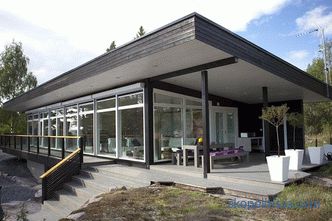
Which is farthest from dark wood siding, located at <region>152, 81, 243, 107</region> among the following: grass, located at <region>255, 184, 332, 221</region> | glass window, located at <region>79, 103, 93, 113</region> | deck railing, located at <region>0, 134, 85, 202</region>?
grass, located at <region>255, 184, 332, 221</region>

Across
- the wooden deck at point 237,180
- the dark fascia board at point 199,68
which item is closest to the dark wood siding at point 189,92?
Result: the dark fascia board at point 199,68

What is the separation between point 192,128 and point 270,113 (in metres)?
4.51

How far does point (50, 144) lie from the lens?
38.1 ft

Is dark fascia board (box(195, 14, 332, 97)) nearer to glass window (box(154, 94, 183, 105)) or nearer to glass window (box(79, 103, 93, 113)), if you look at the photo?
glass window (box(154, 94, 183, 105))

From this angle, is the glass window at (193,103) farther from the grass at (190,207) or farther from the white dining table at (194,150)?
the grass at (190,207)

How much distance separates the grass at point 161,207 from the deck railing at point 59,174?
2.88 m

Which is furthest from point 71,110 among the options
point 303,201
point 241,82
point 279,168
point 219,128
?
point 303,201

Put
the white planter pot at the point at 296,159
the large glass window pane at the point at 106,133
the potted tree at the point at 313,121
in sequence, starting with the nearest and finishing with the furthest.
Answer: the white planter pot at the point at 296,159, the large glass window pane at the point at 106,133, the potted tree at the point at 313,121

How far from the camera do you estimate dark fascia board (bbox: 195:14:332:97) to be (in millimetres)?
5789

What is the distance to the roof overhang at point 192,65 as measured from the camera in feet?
19.7

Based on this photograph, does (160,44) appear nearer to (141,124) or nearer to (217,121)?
(141,124)

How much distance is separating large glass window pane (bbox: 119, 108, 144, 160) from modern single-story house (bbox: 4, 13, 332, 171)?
33mm

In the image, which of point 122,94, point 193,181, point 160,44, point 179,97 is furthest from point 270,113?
point 122,94

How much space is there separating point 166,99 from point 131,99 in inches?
47.1
